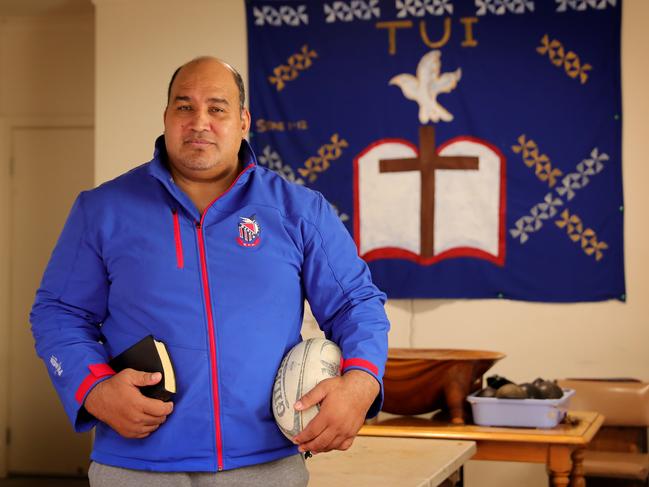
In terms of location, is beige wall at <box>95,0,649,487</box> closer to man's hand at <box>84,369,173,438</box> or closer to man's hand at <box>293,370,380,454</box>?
man's hand at <box>293,370,380,454</box>

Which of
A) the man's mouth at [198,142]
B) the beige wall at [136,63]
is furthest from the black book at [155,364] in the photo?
the beige wall at [136,63]

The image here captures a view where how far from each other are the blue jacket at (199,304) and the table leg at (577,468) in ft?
6.62

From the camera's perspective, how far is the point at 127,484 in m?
1.53

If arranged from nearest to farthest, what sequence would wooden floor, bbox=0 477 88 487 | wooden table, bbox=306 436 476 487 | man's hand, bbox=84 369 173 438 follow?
man's hand, bbox=84 369 173 438 < wooden table, bbox=306 436 476 487 < wooden floor, bbox=0 477 88 487

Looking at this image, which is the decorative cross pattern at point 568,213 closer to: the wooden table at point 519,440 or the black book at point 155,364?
the wooden table at point 519,440

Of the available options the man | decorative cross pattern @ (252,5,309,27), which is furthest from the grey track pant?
decorative cross pattern @ (252,5,309,27)

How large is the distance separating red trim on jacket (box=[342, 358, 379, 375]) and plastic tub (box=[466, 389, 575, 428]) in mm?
1721

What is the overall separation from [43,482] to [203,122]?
4.57 metres

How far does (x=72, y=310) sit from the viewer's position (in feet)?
5.24

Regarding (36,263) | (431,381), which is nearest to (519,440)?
(431,381)

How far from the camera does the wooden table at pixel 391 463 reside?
2.32 meters

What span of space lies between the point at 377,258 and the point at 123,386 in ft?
11.1

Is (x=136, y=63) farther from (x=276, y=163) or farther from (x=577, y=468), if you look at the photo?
(x=577, y=468)

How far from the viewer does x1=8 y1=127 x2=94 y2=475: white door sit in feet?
19.1
